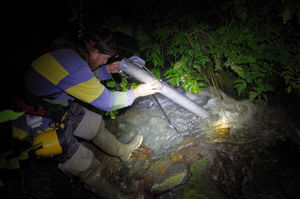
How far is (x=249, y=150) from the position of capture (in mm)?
2611

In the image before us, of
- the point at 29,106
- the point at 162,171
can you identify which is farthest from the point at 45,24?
the point at 162,171

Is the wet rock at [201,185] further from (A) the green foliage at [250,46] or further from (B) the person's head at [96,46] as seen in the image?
(B) the person's head at [96,46]

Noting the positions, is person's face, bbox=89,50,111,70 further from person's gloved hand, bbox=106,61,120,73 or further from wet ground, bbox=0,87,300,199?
wet ground, bbox=0,87,300,199

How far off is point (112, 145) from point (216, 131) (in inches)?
92.7

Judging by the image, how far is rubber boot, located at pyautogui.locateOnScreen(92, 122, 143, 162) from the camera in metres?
3.16

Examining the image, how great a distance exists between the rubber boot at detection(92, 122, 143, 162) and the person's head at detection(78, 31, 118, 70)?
142 cm

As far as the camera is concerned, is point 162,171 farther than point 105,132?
No

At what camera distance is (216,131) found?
335 centimetres

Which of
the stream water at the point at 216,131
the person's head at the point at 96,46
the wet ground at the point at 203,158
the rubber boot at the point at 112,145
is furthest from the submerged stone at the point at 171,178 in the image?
the person's head at the point at 96,46

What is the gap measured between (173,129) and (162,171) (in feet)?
4.03

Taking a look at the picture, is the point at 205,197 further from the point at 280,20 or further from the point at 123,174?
the point at 280,20

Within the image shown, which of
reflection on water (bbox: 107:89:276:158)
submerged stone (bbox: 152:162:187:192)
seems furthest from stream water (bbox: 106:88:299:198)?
submerged stone (bbox: 152:162:187:192)

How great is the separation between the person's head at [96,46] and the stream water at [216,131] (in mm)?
2282

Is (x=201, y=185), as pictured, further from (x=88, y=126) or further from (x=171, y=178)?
(x=88, y=126)
